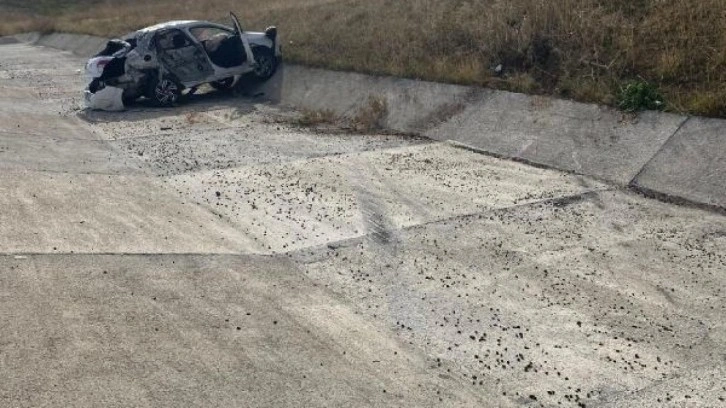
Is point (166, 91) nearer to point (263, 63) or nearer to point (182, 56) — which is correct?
point (182, 56)

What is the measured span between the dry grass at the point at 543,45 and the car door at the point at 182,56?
2709mm

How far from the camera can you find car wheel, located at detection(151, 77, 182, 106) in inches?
636

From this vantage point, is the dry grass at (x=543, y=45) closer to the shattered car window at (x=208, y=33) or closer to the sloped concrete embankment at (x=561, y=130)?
the sloped concrete embankment at (x=561, y=130)

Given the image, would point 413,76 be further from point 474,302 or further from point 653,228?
point 474,302

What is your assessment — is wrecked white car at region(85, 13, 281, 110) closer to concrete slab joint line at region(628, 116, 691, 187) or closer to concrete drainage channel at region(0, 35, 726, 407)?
concrete drainage channel at region(0, 35, 726, 407)

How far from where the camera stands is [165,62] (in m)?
16.0

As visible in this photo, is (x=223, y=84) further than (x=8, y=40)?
No

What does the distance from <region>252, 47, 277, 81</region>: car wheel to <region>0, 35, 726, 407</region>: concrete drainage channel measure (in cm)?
515

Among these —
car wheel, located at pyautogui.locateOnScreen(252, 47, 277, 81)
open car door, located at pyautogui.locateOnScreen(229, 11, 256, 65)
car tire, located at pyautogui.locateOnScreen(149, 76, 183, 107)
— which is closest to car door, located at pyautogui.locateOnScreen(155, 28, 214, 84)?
car tire, located at pyautogui.locateOnScreen(149, 76, 183, 107)

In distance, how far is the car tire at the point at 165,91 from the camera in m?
16.2

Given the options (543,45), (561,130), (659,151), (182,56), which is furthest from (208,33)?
(659,151)

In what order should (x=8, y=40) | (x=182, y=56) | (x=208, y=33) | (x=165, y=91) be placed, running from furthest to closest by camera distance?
(x=8, y=40) → (x=208, y=33) → (x=165, y=91) → (x=182, y=56)

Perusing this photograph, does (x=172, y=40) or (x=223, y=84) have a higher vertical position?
(x=172, y=40)

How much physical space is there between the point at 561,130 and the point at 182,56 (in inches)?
340
